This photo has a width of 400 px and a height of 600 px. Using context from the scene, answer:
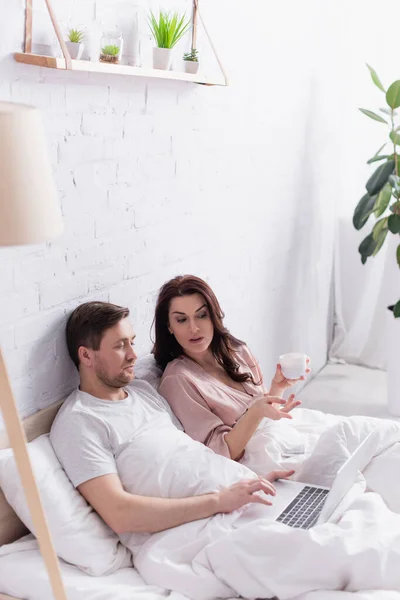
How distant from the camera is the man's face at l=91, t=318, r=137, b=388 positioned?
229cm

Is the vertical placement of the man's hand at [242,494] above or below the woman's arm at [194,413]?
below

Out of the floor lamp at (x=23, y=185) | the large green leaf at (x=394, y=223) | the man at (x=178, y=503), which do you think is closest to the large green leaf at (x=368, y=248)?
the large green leaf at (x=394, y=223)

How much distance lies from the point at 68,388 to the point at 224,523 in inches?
24.5

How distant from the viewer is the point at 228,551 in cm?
189

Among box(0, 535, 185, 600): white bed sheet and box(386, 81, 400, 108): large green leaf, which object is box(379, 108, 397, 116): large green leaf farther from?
box(0, 535, 185, 600): white bed sheet

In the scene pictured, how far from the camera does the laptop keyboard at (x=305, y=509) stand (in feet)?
6.97

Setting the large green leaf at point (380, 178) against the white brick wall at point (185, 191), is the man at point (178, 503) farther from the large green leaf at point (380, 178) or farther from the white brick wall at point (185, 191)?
the large green leaf at point (380, 178)

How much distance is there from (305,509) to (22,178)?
122 centimetres

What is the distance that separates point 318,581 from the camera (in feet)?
5.99

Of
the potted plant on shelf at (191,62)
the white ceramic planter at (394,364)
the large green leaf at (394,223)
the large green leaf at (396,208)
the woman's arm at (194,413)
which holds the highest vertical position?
the potted plant on shelf at (191,62)

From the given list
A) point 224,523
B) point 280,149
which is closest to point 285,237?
point 280,149

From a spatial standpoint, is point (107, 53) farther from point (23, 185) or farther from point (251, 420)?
point (251, 420)

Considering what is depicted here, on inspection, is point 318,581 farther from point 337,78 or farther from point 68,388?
point 337,78

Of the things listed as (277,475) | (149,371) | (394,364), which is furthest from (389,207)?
(277,475)
